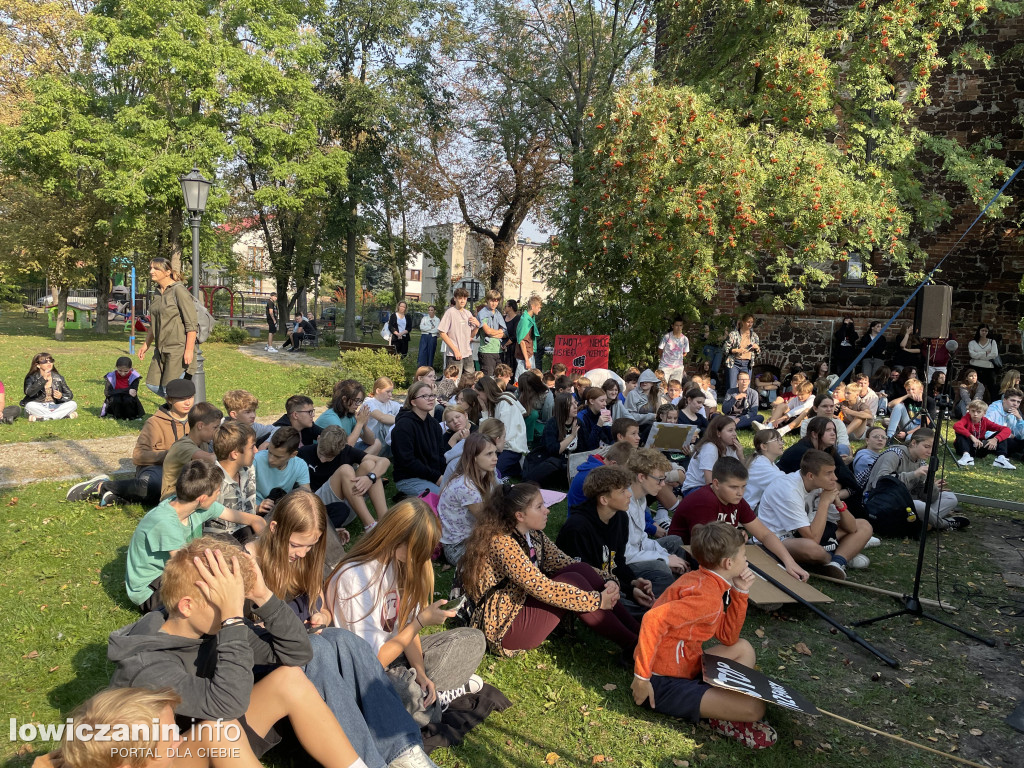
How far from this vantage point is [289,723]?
312 cm

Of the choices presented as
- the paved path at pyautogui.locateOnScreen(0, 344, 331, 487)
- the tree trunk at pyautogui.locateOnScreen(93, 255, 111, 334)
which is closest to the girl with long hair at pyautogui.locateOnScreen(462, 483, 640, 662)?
the paved path at pyautogui.locateOnScreen(0, 344, 331, 487)

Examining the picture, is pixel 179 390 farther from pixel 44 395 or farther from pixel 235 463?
pixel 44 395

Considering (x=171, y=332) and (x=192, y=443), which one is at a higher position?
(x=171, y=332)

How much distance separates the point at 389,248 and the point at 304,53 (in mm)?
8873

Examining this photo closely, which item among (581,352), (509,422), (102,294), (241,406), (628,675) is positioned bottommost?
(628,675)

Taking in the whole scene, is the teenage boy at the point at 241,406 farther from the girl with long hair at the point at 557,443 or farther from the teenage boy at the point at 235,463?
the girl with long hair at the point at 557,443

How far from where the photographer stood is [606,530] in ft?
15.9

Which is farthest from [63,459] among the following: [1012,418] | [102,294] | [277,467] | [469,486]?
[102,294]

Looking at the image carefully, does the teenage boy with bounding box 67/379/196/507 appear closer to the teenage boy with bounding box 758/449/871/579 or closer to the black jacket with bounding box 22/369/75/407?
the teenage boy with bounding box 758/449/871/579

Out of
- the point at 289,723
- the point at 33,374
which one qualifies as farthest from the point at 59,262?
the point at 289,723

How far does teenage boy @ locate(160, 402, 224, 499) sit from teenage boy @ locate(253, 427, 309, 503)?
16.4 inches

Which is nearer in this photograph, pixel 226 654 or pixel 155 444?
pixel 226 654

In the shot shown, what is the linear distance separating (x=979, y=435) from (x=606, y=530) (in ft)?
30.3

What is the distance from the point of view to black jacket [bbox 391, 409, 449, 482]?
6902mm
